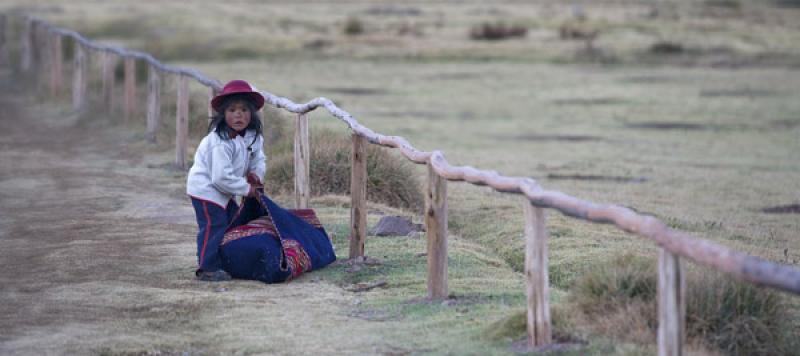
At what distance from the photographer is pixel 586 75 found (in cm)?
3497

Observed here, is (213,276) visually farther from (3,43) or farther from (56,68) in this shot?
(3,43)

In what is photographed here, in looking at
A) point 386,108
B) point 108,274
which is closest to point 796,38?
point 386,108

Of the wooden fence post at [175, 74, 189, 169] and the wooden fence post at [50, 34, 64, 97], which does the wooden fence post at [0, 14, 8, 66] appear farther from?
the wooden fence post at [175, 74, 189, 169]

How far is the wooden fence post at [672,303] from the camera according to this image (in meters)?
5.55

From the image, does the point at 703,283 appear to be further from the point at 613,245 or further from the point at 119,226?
the point at 119,226

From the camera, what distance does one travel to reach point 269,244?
8.82 metres

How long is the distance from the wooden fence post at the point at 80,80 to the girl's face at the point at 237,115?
12.8 metres

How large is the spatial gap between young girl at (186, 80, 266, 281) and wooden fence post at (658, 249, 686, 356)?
12.6 ft

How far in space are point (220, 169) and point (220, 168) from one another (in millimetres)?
10

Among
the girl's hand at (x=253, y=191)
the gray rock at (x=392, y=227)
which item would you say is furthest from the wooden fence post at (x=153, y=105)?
the girl's hand at (x=253, y=191)

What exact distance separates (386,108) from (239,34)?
17.4 meters

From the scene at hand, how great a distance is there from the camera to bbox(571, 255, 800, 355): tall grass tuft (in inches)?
265

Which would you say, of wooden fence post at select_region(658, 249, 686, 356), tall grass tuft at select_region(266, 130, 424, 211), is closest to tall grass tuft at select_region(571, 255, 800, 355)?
wooden fence post at select_region(658, 249, 686, 356)

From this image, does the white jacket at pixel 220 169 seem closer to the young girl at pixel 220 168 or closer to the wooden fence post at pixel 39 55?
the young girl at pixel 220 168
